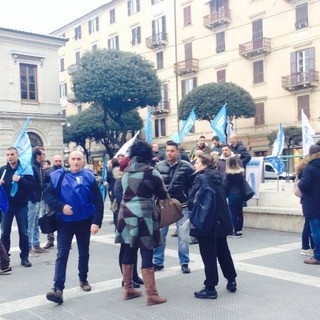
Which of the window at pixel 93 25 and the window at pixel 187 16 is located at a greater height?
the window at pixel 93 25

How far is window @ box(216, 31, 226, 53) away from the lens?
123 ft

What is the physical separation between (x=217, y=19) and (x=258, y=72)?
215 inches

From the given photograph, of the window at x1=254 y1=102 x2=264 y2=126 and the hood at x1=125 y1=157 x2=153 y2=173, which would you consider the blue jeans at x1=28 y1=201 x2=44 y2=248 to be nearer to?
the hood at x1=125 y1=157 x2=153 y2=173

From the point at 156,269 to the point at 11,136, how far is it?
23.2 meters

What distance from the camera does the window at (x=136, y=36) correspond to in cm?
4438

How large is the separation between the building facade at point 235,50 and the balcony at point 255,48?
7cm

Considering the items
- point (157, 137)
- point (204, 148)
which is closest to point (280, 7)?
point (157, 137)

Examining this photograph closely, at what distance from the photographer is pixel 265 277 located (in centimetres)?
624

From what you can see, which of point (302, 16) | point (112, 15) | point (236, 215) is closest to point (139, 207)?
point (236, 215)

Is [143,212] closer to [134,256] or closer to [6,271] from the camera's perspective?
[134,256]

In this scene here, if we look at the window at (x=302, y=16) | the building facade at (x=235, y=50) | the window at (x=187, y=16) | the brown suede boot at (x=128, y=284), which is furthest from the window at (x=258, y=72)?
the brown suede boot at (x=128, y=284)

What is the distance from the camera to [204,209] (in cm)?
530

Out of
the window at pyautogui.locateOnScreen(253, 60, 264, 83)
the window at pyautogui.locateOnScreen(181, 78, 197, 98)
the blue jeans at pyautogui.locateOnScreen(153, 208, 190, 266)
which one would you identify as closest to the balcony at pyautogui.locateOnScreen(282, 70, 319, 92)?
the window at pyautogui.locateOnScreen(253, 60, 264, 83)

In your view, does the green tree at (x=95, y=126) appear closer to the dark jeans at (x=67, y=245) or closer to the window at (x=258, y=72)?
the window at (x=258, y=72)
